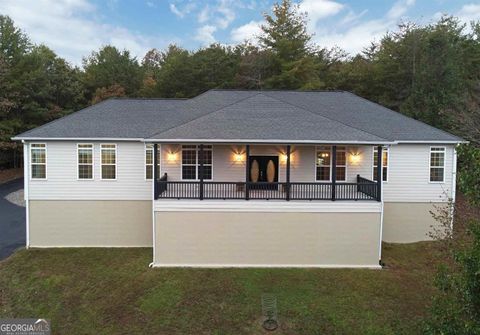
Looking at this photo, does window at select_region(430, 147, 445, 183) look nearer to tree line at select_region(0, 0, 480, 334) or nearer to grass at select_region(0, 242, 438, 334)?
grass at select_region(0, 242, 438, 334)

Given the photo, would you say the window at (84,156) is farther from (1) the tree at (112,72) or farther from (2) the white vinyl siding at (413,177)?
(1) the tree at (112,72)

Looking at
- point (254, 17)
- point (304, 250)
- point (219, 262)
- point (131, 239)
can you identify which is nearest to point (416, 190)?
point (304, 250)

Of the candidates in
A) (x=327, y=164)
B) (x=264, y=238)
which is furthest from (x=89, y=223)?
(x=327, y=164)

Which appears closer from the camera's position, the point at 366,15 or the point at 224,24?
the point at 366,15

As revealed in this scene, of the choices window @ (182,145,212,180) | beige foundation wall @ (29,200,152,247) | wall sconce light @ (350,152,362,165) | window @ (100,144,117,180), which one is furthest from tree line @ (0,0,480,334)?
window @ (100,144,117,180)

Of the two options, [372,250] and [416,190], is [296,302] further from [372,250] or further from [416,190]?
[416,190]

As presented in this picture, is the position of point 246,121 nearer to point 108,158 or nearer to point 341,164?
point 341,164

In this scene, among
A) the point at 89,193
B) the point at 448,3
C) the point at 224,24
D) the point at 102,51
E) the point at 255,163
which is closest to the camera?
the point at 89,193
